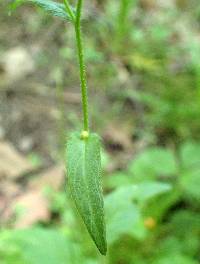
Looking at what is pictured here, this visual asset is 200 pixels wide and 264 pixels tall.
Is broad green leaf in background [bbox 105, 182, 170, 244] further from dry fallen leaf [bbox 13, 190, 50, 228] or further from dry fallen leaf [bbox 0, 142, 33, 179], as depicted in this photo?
dry fallen leaf [bbox 0, 142, 33, 179]

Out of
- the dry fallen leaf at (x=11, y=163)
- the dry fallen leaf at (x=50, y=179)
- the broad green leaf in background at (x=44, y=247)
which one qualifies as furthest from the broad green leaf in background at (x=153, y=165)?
the broad green leaf in background at (x=44, y=247)

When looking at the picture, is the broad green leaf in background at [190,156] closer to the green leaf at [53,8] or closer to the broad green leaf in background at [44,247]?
the broad green leaf in background at [44,247]

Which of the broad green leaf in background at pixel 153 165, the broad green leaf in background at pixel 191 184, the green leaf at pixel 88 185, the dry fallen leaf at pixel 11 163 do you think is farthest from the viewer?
the dry fallen leaf at pixel 11 163

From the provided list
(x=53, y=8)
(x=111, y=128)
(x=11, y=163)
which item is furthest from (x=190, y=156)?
(x=53, y=8)

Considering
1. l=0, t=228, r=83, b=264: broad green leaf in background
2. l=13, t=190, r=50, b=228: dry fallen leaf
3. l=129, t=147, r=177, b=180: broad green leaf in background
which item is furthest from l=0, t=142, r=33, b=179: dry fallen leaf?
l=0, t=228, r=83, b=264: broad green leaf in background

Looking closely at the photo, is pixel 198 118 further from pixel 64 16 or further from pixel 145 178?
pixel 64 16

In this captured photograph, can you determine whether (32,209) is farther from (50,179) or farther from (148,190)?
(148,190)

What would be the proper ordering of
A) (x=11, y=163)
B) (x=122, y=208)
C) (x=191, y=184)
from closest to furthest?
(x=122, y=208) < (x=191, y=184) < (x=11, y=163)
